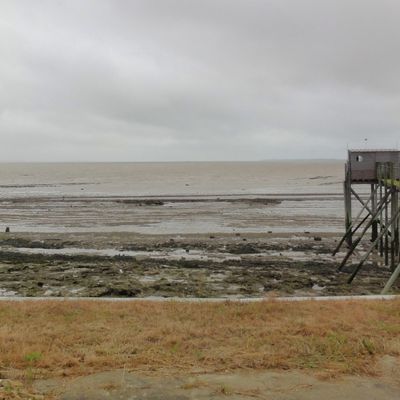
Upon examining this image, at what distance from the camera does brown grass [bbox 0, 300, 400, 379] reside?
705 centimetres

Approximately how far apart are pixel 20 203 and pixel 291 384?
47243 mm

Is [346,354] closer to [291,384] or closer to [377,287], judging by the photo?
[291,384]

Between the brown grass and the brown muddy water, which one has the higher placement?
the brown grass

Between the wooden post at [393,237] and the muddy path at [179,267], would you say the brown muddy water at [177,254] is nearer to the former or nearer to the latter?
the muddy path at [179,267]

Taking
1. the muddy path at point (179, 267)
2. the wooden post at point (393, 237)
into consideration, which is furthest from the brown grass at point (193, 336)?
the wooden post at point (393, 237)

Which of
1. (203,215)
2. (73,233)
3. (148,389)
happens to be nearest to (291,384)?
(148,389)

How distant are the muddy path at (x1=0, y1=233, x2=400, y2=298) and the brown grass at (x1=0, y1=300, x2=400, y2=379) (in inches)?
170

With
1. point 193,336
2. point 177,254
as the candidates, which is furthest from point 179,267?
point 193,336

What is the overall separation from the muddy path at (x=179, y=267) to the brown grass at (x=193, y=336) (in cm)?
433

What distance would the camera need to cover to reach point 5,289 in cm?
1520

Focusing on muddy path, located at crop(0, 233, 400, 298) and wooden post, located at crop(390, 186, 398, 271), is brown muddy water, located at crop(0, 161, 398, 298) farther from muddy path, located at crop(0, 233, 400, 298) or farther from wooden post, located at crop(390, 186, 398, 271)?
wooden post, located at crop(390, 186, 398, 271)

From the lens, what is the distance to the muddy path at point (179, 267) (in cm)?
1500

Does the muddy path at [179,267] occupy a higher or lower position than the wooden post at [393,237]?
lower

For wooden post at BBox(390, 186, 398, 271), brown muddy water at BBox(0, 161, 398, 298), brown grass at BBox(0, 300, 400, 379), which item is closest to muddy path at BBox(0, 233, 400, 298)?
brown muddy water at BBox(0, 161, 398, 298)
